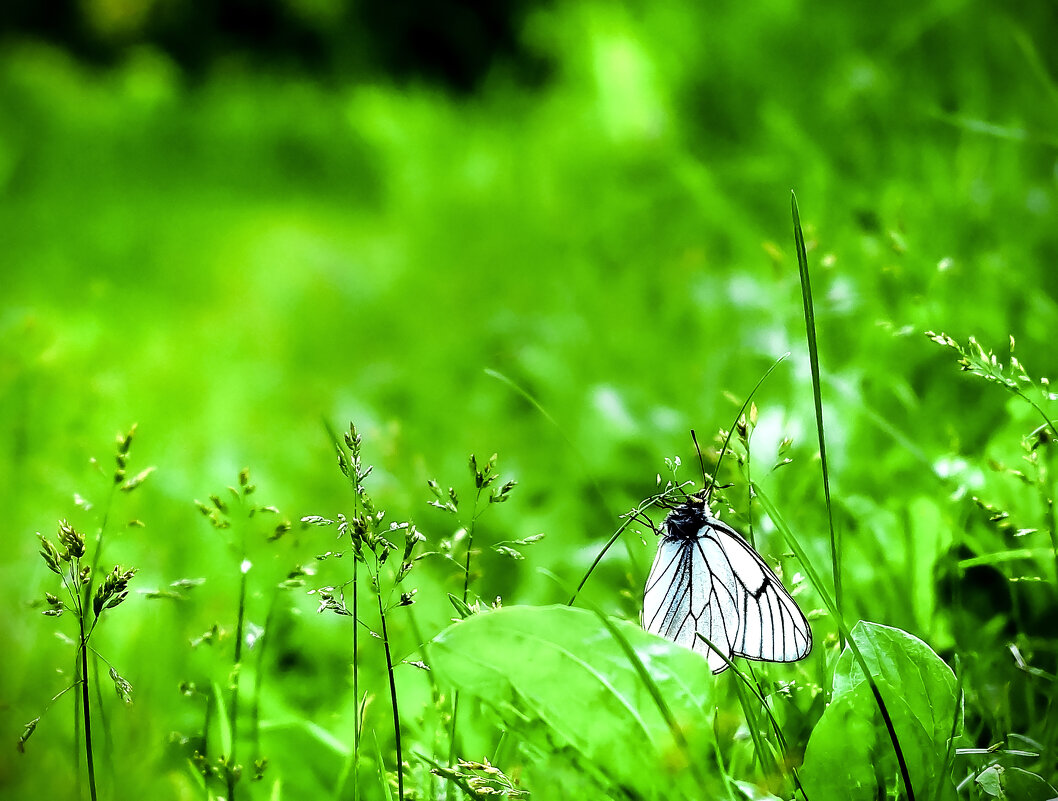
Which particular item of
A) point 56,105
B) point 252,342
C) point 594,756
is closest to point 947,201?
point 594,756

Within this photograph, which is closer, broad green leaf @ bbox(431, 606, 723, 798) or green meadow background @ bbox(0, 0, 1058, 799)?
broad green leaf @ bbox(431, 606, 723, 798)

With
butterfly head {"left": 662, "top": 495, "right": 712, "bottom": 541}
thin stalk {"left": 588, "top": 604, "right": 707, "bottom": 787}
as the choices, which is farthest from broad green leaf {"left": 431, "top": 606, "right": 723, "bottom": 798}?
butterfly head {"left": 662, "top": 495, "right": 712, "bottom": 541}

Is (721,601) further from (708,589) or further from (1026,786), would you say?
(1026,786)

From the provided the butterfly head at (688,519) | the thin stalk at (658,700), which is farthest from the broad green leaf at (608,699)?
the butterfly head at (688,519)

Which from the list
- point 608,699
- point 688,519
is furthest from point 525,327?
point 608,699

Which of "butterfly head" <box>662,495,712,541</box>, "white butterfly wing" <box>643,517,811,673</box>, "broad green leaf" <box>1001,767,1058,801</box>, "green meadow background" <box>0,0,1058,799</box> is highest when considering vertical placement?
"green meadow background" <box>0,0,1058,799</box>

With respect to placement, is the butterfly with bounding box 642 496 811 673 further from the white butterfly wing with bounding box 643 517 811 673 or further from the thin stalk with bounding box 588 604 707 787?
the thin stalk with bounding box 588 604 707 787

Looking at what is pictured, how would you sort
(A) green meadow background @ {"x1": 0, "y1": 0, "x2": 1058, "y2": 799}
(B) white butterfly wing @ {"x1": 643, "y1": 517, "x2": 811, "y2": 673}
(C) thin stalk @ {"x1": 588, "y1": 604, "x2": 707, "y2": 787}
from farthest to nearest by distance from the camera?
(A) green meadow background @ {"x1": 0, "y1": 0, "x2": 1058, "y2": 799}, (B) white butterfly wing @ {"x1": 643, "y1": 517, "x2": 811, "y2": 673}, (C) thin stalk @ {"x1": 588, "y1": 604, "x2": 707, "y2": 787}

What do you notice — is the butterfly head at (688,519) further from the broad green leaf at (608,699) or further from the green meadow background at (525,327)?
the broad green leaf at (608,699)
